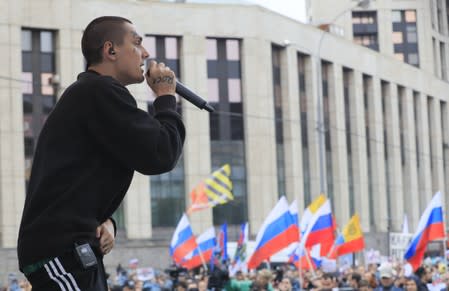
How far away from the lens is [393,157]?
76438 millimetres

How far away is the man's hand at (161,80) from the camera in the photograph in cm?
418

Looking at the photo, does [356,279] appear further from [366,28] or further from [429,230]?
[366,28]

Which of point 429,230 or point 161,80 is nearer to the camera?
point 161,80

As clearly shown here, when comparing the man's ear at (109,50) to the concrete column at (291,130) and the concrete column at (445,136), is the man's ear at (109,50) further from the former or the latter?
the concrete column at (445,136)

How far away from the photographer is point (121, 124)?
396 centimetres

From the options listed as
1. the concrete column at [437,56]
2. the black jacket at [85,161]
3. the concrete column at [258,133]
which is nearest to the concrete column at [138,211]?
the concrete column at [258,133]

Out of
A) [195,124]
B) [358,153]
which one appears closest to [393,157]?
[358,153]

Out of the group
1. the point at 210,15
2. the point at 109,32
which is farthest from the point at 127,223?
the point at 109,32

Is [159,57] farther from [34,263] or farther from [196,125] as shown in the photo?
[34,263]

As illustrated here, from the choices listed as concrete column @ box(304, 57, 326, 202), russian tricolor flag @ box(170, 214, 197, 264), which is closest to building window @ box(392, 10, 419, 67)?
concrete column @ box(304, 57, 326, 202)

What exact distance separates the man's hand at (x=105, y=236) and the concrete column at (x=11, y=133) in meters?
46.8

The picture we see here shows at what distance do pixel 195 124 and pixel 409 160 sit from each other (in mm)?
26224

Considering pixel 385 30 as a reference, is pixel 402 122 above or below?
below

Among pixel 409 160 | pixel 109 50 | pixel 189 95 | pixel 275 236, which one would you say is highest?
pixel 409 160
